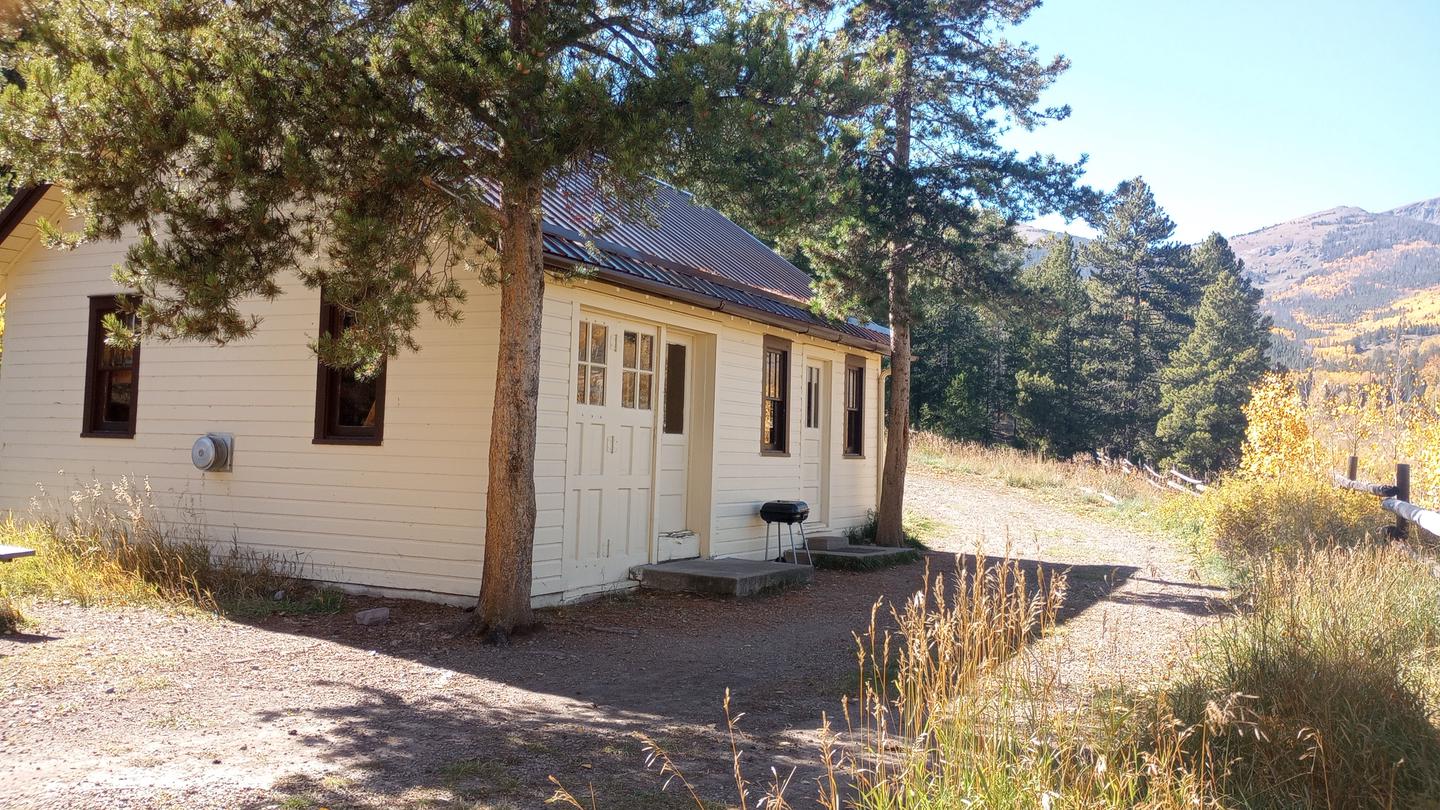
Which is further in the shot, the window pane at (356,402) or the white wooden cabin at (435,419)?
the window pane at (356,402)

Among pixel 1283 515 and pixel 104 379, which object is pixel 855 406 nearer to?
pixel 1283 515

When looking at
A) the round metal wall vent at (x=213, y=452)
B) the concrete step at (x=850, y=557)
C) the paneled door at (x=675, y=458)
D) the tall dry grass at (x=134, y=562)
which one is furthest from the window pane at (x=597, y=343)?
the concrete step at (x=850, y=557)

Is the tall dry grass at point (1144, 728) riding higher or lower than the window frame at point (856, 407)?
lower

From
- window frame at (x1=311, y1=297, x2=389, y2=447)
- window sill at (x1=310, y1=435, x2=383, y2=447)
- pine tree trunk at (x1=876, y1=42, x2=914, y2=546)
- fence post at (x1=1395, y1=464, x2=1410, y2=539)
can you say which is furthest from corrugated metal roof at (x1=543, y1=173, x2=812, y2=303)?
fence post at (x1=1395, y1=464, x2=1410, y2=539)

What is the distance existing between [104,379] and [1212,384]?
40.5 m

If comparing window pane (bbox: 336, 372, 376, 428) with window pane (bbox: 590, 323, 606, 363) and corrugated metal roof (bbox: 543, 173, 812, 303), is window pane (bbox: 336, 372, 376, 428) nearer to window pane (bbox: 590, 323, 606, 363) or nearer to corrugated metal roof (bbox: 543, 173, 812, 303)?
window pane (bbox: 590, 323, 606, 363)

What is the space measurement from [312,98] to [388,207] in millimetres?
798

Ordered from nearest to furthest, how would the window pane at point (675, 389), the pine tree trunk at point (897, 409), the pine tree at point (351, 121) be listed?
the pine tree at point (351, 121), the window pane at point (675, 389), the pine tree trunk at point (897, 409)

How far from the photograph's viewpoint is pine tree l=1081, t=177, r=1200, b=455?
46.2 metres

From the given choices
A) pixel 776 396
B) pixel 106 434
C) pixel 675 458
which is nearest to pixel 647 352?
pixel 675 458

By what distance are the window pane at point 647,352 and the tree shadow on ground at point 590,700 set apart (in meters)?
2.30

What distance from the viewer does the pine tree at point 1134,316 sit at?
152ft

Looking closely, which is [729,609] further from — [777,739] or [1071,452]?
[1071,452]

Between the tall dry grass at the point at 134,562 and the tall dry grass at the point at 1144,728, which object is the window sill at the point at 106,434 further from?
the tall dry grass at the point at 1144,728
